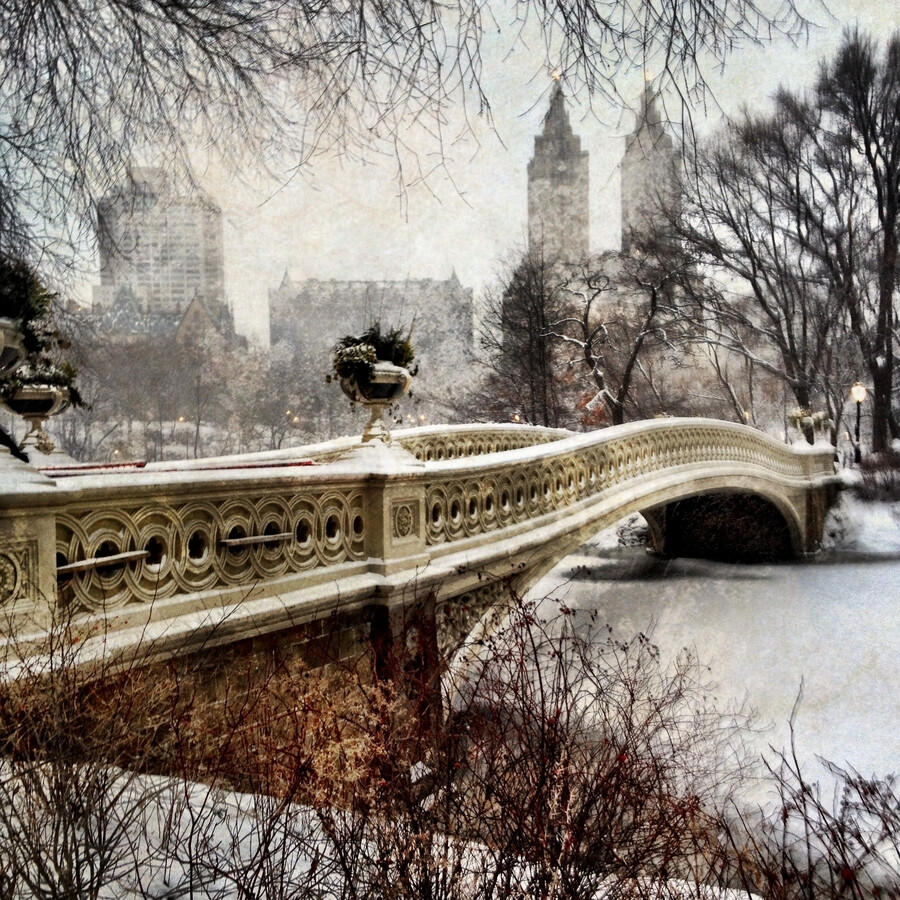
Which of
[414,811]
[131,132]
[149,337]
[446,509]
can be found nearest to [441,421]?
[149,337]

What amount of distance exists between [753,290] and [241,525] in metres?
Answer: 16.1

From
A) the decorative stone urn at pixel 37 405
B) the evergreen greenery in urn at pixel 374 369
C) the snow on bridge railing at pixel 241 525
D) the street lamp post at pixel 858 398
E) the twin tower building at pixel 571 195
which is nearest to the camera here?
the snow on bridge railing at pixel 241 525

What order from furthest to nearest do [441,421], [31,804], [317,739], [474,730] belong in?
[441,421] → [474,730] → [317,739] → [31,804]

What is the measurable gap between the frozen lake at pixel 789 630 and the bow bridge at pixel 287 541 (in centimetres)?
85

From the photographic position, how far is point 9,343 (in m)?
3.06

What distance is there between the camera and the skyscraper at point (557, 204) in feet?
49.1

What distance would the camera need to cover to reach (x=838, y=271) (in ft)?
49.7

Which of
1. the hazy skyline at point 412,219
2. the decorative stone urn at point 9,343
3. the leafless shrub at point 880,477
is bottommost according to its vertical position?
the leafless shrub at point 880,477

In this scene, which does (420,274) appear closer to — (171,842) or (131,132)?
(131,132)

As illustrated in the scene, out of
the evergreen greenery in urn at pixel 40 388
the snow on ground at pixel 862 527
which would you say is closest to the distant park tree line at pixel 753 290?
the snow on ground at pixel 862 527

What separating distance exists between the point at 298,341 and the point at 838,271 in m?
10.6

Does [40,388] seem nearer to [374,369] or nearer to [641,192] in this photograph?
[374,369]

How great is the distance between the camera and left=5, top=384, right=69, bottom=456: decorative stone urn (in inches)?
296

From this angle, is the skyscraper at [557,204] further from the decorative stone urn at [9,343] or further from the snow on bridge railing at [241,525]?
the decorative stone urn at [9,343]
